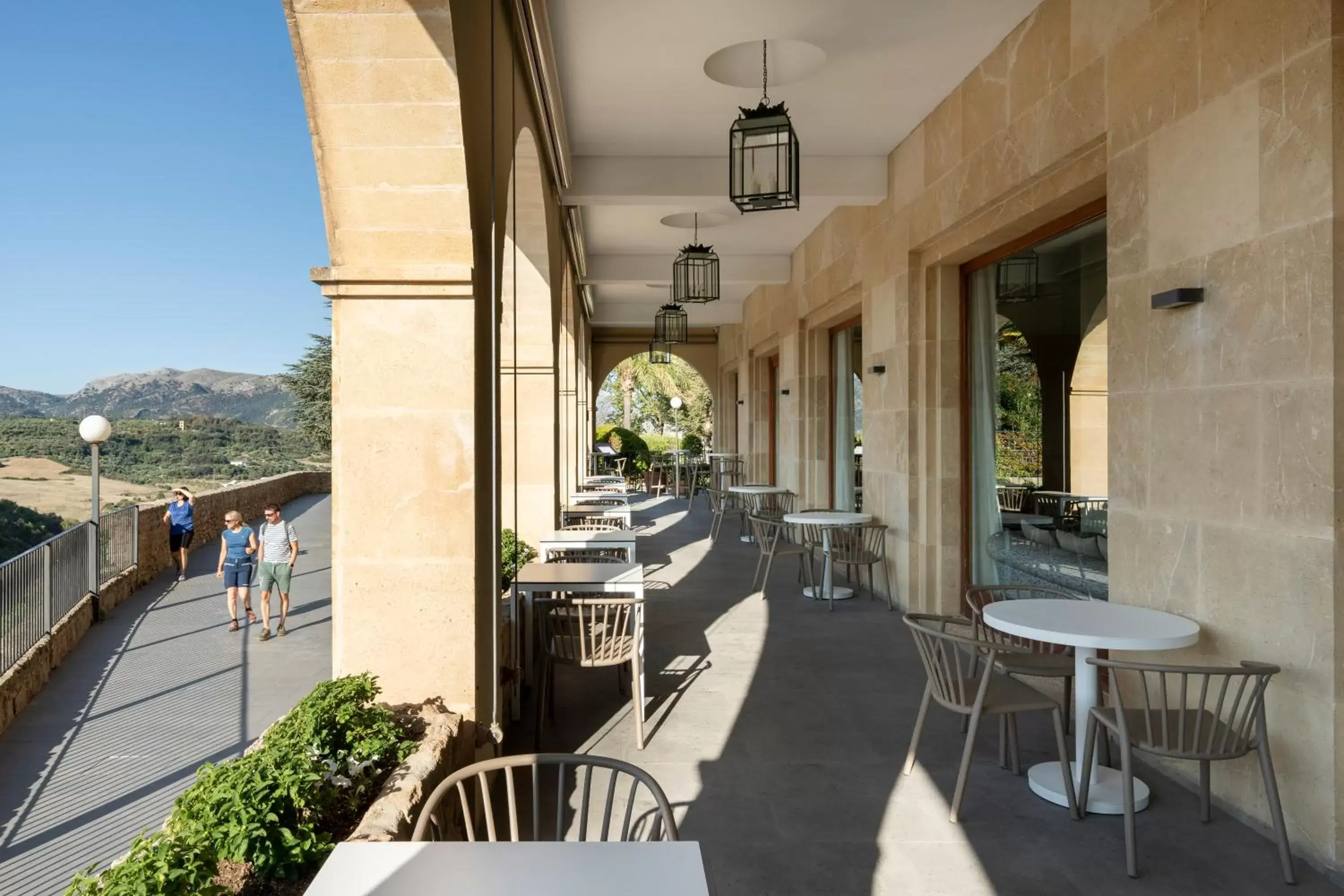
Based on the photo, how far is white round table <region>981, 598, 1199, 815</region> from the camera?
2953 mm

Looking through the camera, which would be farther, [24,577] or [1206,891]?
[24,577]

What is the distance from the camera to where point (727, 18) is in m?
4.46

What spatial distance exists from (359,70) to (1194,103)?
298 centimetres

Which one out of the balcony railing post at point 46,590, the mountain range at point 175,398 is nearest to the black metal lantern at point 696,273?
the balcony railing post at point 46,590

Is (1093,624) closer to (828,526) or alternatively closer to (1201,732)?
(1201,732)

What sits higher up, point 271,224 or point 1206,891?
point 271,224

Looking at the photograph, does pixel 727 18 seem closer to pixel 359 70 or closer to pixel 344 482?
pixel 359 70

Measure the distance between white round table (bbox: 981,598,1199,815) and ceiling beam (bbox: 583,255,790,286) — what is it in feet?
25.7

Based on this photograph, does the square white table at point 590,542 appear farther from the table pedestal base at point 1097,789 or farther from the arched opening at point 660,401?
the arched opening at point 660,401

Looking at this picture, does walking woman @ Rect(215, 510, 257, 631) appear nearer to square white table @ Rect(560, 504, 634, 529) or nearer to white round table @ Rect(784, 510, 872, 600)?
square white table @ Rect(560, 504, 634, 529)

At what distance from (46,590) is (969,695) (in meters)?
8.23

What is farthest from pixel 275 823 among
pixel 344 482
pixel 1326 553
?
pixel 1326 553

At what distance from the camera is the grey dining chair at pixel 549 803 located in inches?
71.7

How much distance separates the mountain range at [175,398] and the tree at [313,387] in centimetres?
41
